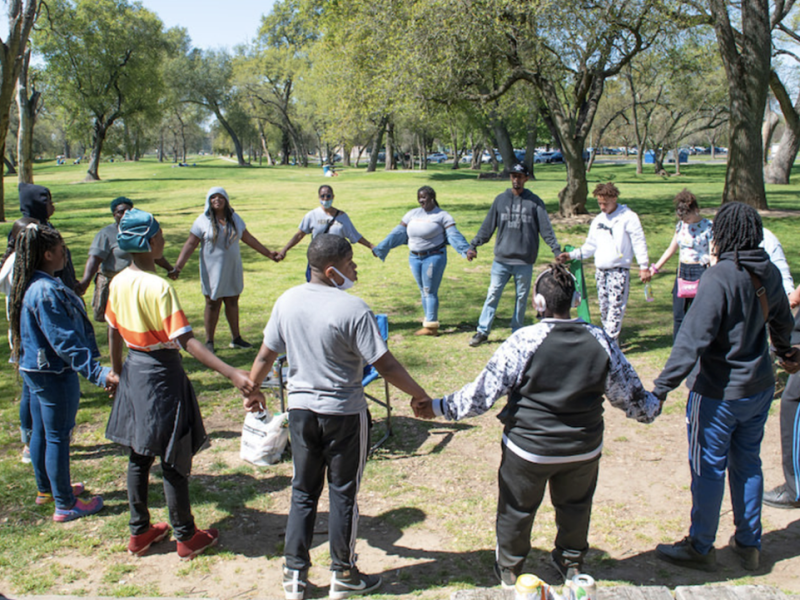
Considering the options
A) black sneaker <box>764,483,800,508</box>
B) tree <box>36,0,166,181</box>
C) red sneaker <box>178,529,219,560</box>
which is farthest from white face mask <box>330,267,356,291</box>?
tree <box>36,0,166,181</box>

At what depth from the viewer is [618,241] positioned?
23.6 feet

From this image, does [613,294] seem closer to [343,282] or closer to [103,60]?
[343,282]

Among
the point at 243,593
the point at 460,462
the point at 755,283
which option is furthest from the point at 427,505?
the point at 755,283

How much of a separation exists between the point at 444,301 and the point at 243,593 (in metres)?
7.24

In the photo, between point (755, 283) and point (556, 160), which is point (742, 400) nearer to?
point (755, 283)

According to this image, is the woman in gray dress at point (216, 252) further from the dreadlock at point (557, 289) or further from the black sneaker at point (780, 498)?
the black sneaker at point (780, 498)

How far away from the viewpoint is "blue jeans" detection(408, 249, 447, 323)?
816 cm

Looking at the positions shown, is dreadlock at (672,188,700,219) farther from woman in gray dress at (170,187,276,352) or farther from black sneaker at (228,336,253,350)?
black sneaker at (228,336,253,350)

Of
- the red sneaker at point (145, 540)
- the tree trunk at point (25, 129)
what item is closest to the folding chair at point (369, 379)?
the red sneaker at point (145, 540)

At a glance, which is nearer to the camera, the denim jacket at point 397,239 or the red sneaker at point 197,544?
the red sneaker at point 197,544

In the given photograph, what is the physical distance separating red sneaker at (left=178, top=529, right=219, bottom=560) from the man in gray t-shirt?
2.33 feet

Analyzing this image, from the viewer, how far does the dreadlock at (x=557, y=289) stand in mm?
3094

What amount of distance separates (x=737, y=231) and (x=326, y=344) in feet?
7.32

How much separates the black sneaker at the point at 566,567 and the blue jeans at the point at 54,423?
9.73 feet
